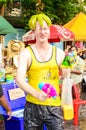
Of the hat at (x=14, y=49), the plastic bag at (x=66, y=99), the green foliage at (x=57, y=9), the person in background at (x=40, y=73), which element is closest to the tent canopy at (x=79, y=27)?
the hat at (x=14, y=49)

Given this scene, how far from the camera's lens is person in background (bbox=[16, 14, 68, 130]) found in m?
3.51

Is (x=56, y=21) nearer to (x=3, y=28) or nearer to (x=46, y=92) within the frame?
(x=3, y=28)

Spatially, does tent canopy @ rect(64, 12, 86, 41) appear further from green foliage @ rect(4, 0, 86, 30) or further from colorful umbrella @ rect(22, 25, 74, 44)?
green foliage @ rect(4, 0, 86, 30)

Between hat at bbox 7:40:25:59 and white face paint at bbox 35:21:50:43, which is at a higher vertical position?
white face paint at bbox 35:21:50:43

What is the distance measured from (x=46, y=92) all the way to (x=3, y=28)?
7.91m

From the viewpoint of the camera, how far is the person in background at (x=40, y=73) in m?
3.51

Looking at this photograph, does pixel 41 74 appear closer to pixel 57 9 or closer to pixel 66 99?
pixel 66 99

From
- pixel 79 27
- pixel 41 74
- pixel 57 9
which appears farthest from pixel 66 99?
pixel 57 9

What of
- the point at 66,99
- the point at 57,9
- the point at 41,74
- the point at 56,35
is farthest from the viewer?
the point at 57,9

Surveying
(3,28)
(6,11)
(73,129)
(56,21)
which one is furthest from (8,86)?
(6,11)

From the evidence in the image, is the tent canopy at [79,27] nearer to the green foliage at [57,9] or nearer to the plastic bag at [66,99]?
the green foliage at [57,9]

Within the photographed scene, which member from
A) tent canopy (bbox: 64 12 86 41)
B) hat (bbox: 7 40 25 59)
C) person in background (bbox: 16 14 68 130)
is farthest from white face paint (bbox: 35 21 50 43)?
tent canopy (bbox: 64 12 86 41)

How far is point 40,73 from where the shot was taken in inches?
139

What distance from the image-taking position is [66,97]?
3.79 meters
